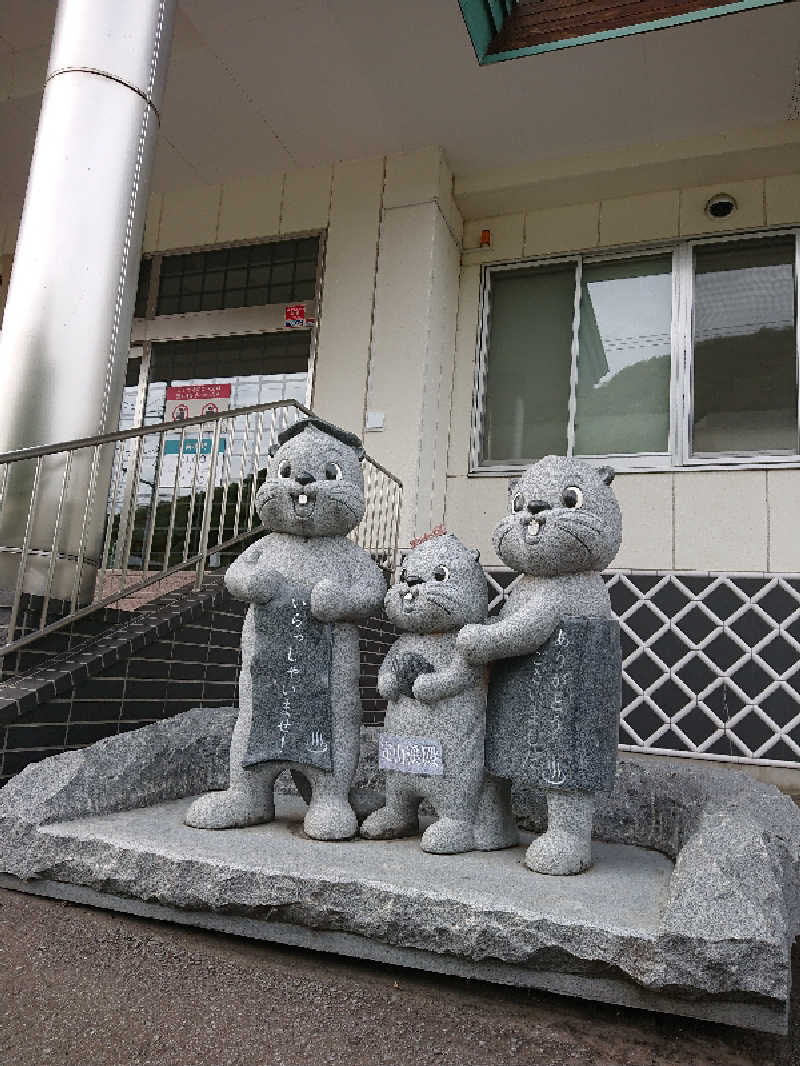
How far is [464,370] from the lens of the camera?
279 inches

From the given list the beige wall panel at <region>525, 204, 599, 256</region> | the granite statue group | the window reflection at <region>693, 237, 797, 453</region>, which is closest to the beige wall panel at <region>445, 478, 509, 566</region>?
the window reflection at <region>693, 237, 797, 453</region>

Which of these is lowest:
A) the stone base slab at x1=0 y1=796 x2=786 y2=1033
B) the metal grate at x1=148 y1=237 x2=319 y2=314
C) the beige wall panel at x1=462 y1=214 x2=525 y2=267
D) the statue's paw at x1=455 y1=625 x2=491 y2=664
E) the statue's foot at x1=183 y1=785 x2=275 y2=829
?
the stone base slab at x1=0 y1=796 x2=786 y2=1033

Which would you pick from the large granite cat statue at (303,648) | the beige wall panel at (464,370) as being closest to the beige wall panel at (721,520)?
the beige wall panel at (464,370)

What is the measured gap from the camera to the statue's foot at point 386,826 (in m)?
3.01

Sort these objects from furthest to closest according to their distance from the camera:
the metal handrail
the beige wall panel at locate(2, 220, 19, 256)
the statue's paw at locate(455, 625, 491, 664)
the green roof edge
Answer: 1. the beige wall panel at locate(2, 220, 19, 256)
2. the green roof edge
3. the metal handrail
4. the statue's paw at locate(455, 625, 491, 664)

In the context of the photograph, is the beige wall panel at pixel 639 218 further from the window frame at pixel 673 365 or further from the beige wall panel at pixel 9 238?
the beige wall panel at pixel 9 238

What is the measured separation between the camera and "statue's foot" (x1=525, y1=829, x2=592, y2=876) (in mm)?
2639

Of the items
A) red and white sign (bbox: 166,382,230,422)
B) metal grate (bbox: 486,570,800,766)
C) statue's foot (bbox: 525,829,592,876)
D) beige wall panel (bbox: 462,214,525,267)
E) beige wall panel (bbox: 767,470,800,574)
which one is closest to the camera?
statue's foot (bbox: 525,829,592,876)

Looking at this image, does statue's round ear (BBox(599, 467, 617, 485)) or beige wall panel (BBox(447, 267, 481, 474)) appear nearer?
statue's round ear (BBox(599, 467, 617, 485))

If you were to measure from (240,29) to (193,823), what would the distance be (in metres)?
5.70

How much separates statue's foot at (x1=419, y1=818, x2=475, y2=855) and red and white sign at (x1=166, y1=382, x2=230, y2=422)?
5358 millimetres

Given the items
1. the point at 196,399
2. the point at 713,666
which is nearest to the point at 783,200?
the point at 713,666

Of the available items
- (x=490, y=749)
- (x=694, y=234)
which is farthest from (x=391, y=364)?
(x=490, y=749)

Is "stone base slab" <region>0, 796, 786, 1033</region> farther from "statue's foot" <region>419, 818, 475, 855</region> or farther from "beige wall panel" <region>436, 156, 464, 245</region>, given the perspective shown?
"beige wall panel" <region>436, 156, 464, 245</region>
